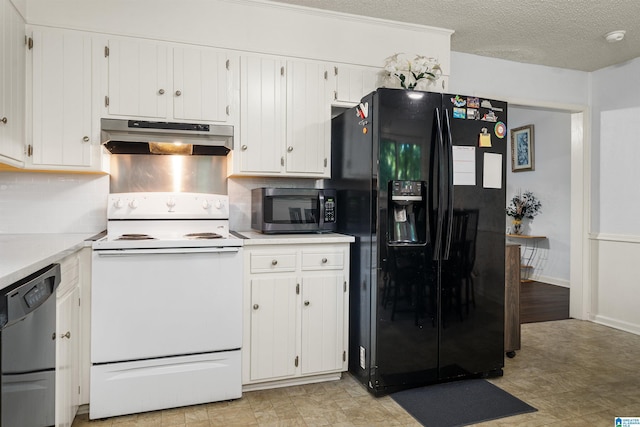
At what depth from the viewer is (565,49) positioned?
3.76 metres

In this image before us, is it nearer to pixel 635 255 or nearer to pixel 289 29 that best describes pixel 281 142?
pixel 289 29

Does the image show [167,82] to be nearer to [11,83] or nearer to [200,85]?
[200,85]

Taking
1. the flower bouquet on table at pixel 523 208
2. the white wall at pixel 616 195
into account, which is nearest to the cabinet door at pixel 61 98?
the white wall at pixel 616 195

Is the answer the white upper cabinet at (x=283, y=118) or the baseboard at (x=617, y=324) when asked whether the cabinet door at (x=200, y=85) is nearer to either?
the white upper cabinet at (x=283, y=118)

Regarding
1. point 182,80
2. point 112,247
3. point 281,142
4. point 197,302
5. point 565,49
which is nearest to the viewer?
point 112,247

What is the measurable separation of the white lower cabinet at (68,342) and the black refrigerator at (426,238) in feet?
5.14

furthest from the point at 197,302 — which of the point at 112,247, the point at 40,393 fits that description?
the point at 40,393

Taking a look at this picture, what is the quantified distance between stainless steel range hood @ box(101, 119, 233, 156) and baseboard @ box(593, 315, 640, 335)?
3856 millimetres

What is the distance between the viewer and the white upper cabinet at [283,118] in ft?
9.41

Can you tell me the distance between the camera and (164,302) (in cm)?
233

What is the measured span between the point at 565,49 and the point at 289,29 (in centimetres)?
247

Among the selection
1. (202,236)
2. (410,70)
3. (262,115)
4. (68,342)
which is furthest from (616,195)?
(68,342)

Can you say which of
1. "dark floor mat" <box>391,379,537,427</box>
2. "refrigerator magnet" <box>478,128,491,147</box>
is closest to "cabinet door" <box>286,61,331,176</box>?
"refrigerator magnet" <box>478,128,491,147</box>

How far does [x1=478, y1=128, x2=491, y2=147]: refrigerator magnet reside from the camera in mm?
2703
